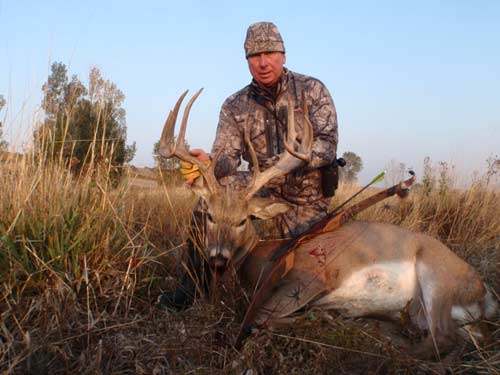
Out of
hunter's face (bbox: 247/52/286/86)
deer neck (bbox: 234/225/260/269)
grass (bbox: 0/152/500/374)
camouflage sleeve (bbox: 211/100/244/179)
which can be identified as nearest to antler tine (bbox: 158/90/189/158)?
grass (bbox: 0/152/500/374)

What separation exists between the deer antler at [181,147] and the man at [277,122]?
111cm

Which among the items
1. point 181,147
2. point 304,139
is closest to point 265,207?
point 304,139

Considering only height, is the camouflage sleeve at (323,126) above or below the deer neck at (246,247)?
above

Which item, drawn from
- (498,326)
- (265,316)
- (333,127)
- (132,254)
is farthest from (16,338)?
(333,127)

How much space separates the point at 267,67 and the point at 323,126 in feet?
3.08

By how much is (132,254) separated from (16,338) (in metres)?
1.00

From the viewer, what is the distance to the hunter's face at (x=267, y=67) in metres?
5.77

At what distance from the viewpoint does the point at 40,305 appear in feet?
9.74

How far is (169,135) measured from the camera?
4.45m

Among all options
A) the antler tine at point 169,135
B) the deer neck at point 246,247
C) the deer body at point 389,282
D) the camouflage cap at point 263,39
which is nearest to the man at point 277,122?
the camouflage cap at point 263,39

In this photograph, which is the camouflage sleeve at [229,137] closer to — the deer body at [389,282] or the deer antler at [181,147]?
the deer antler at [181,147]

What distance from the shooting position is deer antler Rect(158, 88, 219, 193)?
14.3 ft

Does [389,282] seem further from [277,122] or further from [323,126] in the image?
[277,122]

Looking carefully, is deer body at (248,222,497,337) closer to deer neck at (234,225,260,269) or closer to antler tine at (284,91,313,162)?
deer neck at (234,225,260,269)
